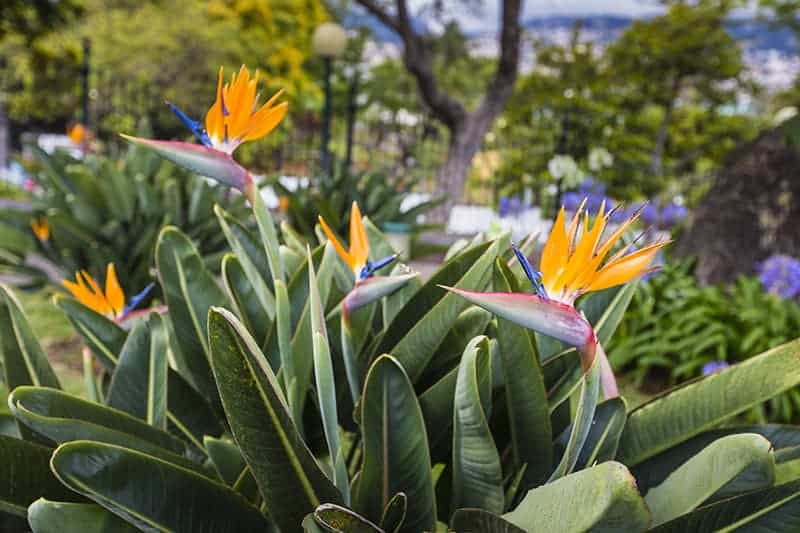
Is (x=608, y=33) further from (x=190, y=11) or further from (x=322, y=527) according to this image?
(x=322, y=527)

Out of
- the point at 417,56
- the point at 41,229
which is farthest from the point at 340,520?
the point at 417,56

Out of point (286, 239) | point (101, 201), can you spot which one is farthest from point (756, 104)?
point (286, 239)

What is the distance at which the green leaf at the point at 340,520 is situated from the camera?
2.08 feet

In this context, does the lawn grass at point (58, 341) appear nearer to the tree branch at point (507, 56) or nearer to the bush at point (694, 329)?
the bush at point (694, 329)

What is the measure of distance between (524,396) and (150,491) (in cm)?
37

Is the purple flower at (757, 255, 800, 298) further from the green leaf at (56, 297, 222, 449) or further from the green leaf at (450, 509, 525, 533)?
the green leaf at (450, 509, 525, 533)

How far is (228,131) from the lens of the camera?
791mm

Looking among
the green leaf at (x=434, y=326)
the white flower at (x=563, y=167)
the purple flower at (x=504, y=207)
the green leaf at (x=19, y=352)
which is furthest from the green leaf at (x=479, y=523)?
the white flower at (x=563, y=167)

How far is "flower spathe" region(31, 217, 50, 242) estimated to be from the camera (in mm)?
3711

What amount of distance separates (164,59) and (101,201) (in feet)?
39.2

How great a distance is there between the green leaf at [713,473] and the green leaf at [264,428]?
1.00 feet

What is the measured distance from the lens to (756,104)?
15.1 metres

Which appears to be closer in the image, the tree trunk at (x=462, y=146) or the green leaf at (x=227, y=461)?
the green leaf at (x=227, y=461)

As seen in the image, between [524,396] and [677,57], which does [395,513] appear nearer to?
[524,396]
